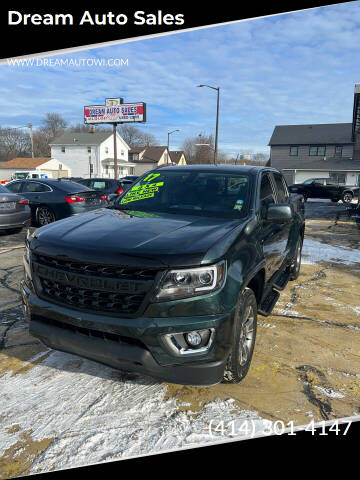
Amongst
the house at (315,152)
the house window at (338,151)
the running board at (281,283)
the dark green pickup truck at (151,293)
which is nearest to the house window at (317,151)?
the house at (315,152)

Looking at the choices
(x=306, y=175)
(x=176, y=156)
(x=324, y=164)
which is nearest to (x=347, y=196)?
(x=306, y=175)

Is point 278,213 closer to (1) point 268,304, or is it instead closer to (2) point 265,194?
(2) point 265,194

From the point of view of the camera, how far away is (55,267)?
2586 mm

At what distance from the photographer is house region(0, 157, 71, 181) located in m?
51.9

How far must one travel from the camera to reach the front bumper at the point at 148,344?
2.25m

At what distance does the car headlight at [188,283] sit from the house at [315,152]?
133 feet

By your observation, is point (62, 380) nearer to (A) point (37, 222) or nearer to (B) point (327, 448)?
(B) point (327, 448)

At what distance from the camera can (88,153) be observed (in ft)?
180

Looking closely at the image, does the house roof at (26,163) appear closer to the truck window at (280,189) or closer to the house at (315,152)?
the house at (315,152)

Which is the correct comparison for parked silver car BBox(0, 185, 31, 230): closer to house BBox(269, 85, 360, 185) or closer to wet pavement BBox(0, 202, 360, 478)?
wet pavement BBox(0, 202, 360, 478)

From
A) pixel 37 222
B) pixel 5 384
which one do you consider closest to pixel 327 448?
pixel 5 384

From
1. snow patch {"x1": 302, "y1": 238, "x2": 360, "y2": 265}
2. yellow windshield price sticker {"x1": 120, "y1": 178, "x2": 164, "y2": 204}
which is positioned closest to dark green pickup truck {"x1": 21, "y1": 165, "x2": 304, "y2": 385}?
yellow windshield price sticker {"x1": 120, "y1": 178, "x2": 164, "y2": 204}

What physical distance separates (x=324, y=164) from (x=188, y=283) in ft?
138

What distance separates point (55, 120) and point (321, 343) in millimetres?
94215
